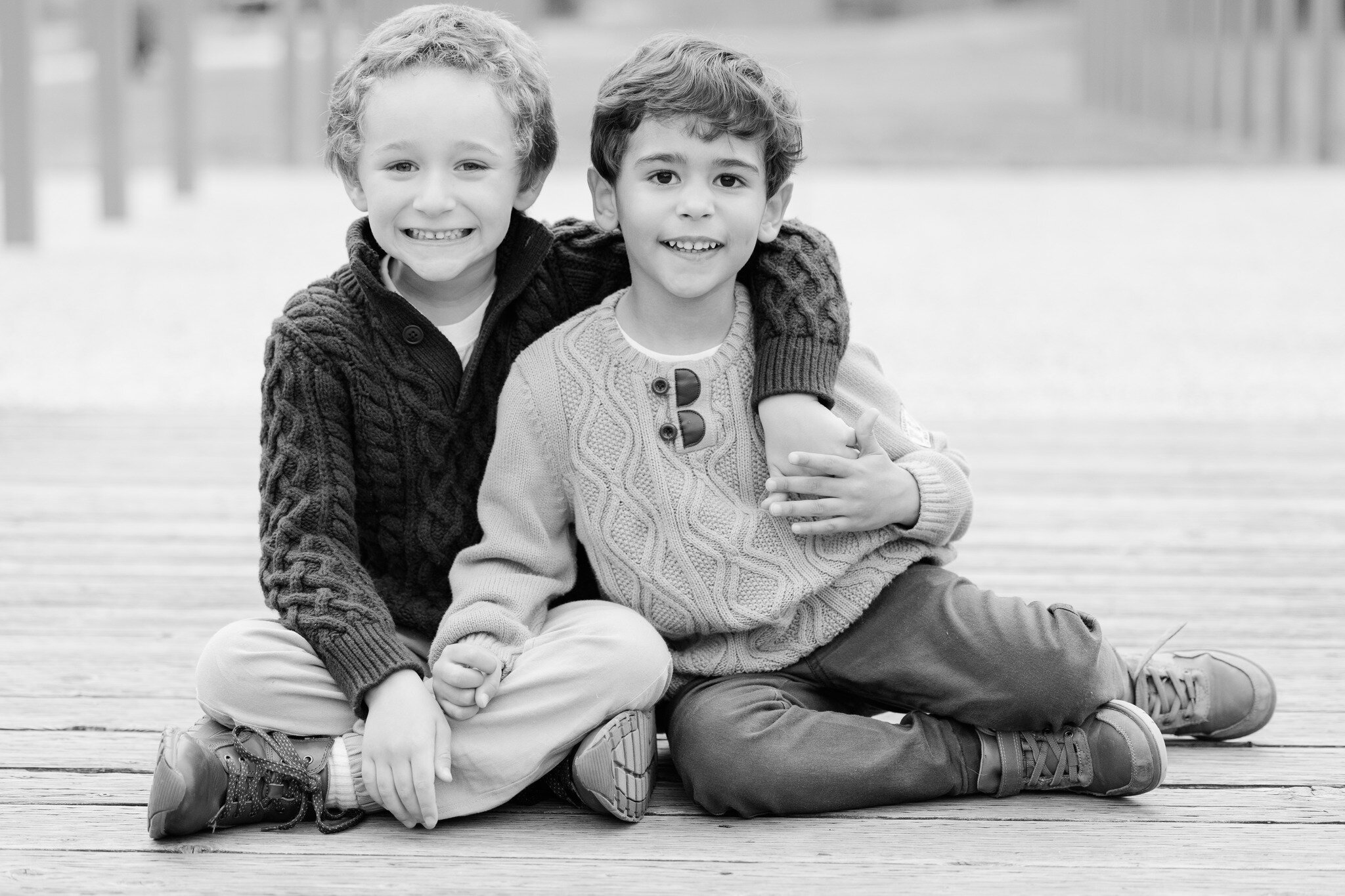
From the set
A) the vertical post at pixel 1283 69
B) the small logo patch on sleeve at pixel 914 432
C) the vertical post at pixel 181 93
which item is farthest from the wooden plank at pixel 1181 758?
the vertical post at pixel 1283 69

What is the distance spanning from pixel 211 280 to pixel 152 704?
15.7 ft

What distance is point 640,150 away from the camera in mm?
1999

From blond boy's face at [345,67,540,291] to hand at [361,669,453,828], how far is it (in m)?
0.51

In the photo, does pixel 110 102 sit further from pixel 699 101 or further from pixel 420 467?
pixel 699 101

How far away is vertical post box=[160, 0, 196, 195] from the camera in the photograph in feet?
33.0

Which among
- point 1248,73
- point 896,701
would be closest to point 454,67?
point 896,701

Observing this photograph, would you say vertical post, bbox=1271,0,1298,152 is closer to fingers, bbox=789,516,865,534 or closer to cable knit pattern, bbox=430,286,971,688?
cable knit pattern, bbox=430,286,971,688

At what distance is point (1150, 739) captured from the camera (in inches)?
75.2

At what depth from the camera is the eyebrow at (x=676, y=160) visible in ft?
6.53

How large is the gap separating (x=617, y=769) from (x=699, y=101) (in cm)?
74

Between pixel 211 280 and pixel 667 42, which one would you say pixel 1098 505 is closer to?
pixel 667 42

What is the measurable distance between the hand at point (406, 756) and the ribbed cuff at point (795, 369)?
0.52 metres

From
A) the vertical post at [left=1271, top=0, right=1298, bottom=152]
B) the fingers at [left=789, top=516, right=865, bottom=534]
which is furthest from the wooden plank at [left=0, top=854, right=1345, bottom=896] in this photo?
the vertical post at [left=1271, top=0, right=1298, bottom=152]

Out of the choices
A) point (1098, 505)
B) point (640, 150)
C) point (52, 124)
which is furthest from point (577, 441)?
point (52, 124)
